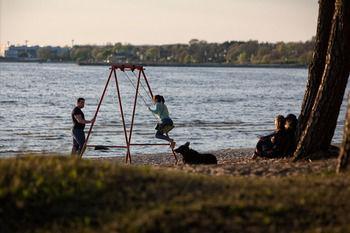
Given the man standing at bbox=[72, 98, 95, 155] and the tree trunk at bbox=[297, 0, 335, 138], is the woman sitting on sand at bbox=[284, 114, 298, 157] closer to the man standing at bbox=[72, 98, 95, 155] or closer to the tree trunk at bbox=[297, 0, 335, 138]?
the tree trunk at bbox=[297, 0, 335, 138]

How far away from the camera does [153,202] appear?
948 cm

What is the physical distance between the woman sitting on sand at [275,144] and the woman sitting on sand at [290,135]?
0.08 meters

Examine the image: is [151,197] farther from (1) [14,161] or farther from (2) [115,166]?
(1) [14,161]

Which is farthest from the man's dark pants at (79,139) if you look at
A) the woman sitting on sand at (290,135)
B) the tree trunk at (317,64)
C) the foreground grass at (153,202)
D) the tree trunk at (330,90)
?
the foreground grass at (153,202)

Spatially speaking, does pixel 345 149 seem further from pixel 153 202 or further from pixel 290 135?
pixel 290 135

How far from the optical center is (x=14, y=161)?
10.9 meters

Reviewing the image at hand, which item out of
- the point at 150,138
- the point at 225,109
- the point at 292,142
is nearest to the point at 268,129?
the point at 150,138

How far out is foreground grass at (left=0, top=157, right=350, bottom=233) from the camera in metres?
8.98

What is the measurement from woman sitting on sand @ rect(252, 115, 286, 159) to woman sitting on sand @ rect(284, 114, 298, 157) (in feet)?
0.27

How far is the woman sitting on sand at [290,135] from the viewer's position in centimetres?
1644

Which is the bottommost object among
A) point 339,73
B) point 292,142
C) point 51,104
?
point 51,104

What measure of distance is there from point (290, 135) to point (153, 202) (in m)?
7.78

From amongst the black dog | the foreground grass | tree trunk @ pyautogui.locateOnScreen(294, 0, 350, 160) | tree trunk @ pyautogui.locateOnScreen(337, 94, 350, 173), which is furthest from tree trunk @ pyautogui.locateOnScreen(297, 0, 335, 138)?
the foreground grass

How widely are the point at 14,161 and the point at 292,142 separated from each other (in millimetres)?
7097
